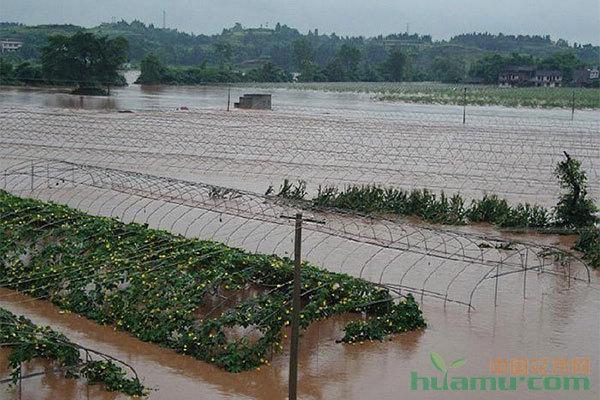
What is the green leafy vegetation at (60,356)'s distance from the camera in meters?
11.1

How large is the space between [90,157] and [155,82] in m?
48.6

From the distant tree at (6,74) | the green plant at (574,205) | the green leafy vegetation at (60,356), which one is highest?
the distant tree at (6,74)

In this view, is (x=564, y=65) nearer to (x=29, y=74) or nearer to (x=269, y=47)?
(x=29, y=74)

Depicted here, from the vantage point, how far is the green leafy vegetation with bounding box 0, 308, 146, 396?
11062 millimetres

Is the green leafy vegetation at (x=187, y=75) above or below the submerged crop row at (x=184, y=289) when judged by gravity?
above

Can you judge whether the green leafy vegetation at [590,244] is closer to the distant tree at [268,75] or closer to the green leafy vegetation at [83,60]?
the green leafy vegetation at [83,60]

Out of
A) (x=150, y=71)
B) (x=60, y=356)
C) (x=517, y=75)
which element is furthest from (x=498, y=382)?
(x=517, y=75)

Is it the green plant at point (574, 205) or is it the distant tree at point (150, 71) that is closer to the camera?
the green plant at point (574, 205)

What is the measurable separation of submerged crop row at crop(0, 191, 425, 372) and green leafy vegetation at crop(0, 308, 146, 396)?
4.76 ft

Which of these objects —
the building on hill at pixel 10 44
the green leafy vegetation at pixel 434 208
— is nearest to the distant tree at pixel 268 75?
the building on hill at pixel 10 44

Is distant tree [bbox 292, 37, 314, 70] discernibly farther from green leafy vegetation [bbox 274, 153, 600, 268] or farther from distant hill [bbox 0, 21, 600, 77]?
green leafy vegetation [bbox 274, 153, 600, 268]

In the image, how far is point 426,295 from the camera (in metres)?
15.8

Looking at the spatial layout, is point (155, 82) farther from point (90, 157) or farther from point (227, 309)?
point (227, 309)

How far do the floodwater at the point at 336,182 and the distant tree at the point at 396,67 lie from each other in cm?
3765
